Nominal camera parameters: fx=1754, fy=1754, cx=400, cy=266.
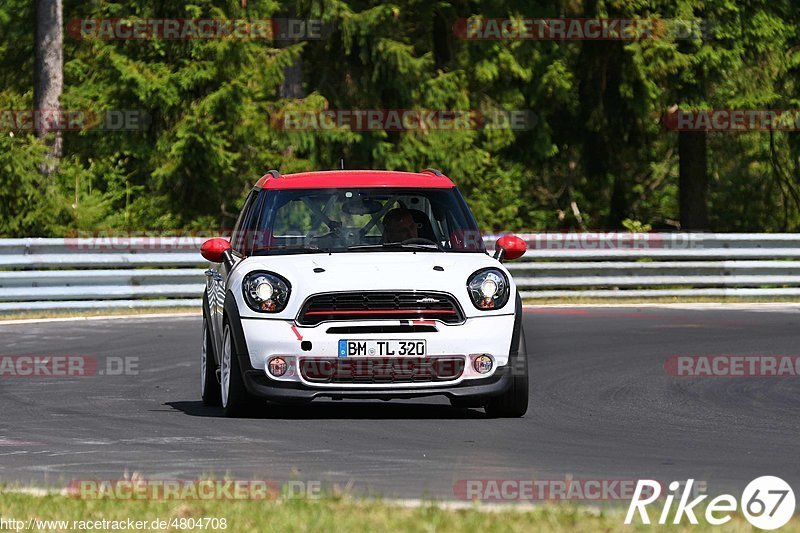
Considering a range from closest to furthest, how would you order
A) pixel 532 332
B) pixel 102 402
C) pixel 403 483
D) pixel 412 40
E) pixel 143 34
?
pixel 403 483 < pixel 102 402 < pixel 532 332 < pixel 143 34 < pixel 412 40

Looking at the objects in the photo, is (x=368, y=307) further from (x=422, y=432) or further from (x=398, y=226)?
(x=398, y=226)

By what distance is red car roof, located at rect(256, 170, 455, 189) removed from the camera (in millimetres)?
12391

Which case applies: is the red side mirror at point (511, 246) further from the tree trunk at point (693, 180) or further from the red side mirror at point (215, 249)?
the tree trunk at point (693, 180)

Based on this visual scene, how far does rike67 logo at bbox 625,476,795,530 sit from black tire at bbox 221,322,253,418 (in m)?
3.73

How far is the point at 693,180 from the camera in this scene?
3659 centimetres

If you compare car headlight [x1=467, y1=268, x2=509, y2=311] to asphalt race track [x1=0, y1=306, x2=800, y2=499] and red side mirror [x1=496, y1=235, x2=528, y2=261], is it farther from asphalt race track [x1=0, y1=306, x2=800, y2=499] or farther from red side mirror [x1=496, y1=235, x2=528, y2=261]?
asphalt race track [x1=0, y1=306, x2=800, y2=499]

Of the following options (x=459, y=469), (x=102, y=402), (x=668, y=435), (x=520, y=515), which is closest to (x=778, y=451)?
(x=668, y=435)

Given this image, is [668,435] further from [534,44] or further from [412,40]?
[412,40]

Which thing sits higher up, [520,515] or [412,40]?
[412,40]

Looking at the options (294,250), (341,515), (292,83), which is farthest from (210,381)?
(292,83)

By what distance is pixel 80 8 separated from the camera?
37.1 metres

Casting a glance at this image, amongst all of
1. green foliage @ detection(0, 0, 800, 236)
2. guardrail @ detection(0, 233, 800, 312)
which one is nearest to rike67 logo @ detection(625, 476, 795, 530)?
guardrail @ detection(0, 233, 800, 312)

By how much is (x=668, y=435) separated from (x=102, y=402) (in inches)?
175

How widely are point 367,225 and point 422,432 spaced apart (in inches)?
92.8
